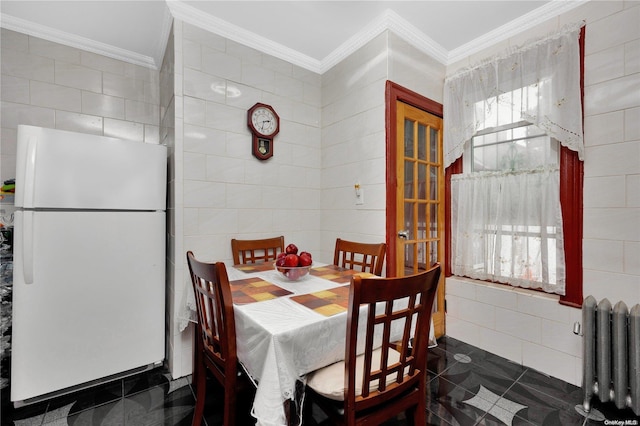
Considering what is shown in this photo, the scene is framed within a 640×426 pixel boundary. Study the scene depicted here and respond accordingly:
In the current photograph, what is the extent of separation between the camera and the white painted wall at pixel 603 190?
170 cm

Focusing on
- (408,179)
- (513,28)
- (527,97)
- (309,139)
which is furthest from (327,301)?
(513,28)

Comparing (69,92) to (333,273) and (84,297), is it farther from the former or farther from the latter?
(333,273)

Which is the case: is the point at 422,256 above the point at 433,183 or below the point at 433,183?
below

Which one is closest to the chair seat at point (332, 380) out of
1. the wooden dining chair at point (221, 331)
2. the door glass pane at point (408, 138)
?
the wooden dining chair at point (221, 331)

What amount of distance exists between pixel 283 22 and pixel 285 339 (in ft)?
7.51

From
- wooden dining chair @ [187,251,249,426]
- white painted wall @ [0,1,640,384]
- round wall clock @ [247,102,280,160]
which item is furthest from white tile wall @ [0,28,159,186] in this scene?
wooden dining chair @ [187,251,249,426]

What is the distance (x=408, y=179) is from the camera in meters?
2.40

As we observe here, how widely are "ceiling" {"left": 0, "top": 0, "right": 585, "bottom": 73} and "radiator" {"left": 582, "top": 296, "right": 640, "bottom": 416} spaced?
1.96 metres

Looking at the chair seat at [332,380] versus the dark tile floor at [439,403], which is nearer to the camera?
the chair seat at [332,380]

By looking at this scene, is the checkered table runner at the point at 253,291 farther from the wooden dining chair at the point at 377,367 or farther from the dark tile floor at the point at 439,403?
the dark tile floor at the point at 439,403

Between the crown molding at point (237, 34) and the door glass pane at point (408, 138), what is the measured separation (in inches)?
42.8

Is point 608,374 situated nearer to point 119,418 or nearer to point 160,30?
point 119,418

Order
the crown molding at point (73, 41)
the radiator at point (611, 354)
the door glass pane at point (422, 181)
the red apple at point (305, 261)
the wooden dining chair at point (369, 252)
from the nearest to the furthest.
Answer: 1. the radiator at point (611, 354)
2. the red apple at point (305, 261)
3. the wooden dining chair at point (369, 252)
4. the crown molding at point (73, 41)
5. the door glass pane at point (422, 181)

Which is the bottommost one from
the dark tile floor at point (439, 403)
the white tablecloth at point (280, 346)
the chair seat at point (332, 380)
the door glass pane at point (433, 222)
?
the dark tile floor at point (439, 403)
